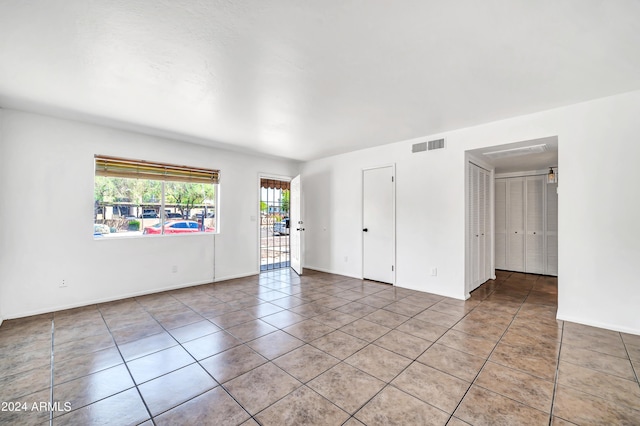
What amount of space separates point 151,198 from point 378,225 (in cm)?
407

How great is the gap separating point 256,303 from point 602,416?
351 centimetres

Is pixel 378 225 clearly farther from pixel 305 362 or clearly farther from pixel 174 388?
pixel 174 388

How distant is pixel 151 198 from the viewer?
4598mm

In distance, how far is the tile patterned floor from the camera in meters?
1.76

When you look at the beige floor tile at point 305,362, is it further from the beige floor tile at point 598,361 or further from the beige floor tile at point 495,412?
the beige floor tile at point 598,361

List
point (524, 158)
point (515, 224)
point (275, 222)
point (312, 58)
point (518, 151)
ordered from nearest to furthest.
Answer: point (312, 58), point (518, 151), point (524, 158), point (515, 224), point (275, 222)

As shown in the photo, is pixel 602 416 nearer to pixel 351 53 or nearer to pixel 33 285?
pixel 351 53

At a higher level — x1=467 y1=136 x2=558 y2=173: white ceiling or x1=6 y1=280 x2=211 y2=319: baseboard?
x1=467 y1=136 x2=558 y2=173: white ceiling

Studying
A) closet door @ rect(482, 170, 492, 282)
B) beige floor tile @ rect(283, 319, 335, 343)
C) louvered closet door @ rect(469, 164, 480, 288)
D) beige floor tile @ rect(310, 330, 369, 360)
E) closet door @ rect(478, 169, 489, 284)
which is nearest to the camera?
beige floor tile @ rect(310, 330, 369, 360)

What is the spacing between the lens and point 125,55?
2.21 meters

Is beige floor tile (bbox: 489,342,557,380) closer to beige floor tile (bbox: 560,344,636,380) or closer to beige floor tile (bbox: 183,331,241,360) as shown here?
beige floor tile (bbox: 560,344,636,380)

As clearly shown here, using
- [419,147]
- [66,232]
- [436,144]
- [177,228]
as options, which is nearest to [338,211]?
[419,147]

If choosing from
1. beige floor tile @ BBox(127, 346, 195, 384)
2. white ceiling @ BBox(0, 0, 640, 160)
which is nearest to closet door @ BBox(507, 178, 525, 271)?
white ceiling @ BBox(0, 0, 640, 160)

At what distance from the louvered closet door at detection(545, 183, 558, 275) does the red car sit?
7226 millimetres
